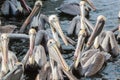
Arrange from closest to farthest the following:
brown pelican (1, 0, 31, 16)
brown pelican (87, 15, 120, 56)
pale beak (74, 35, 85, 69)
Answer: pale beak (74, 35, 85, 69) < brown pelican (87, 15, 120, 56) < brown pelican (1, 0, 31, 16)

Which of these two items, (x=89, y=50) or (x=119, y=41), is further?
(x=119, y=41)

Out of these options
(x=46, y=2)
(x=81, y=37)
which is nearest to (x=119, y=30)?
(x=81, y=37)

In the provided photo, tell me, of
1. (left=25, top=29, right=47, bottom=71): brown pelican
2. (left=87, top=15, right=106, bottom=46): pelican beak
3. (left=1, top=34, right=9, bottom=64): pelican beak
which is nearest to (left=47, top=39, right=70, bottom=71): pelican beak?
(left=25, top=29, right=47, bottom=71): brown pelican

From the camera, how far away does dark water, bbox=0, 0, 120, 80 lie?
13461 millimetres

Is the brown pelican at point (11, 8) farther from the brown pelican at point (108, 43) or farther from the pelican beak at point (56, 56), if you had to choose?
the pelican beak at point (56, 56)

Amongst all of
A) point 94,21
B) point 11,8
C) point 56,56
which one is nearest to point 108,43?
point 56,56

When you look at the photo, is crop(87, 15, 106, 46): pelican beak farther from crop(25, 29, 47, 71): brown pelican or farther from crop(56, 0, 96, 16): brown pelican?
crop(56, 0, 96, 16): brown pelican

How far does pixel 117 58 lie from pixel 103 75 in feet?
4.67

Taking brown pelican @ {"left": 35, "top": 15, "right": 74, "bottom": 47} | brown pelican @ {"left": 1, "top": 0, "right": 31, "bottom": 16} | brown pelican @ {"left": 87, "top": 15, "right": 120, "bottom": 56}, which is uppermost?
brown pelican @ {"left": 1, "top": 0, "right": 31, "bottom": 16}

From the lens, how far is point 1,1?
2228 centimetres

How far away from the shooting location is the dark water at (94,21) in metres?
13.5

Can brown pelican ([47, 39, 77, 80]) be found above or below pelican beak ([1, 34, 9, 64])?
below

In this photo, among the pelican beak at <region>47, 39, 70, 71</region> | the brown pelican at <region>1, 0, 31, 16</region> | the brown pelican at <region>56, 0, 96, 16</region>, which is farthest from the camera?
the brown pelican at <region>1, 0, 31, 16</region>

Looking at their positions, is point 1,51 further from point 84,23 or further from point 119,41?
point 119,41
